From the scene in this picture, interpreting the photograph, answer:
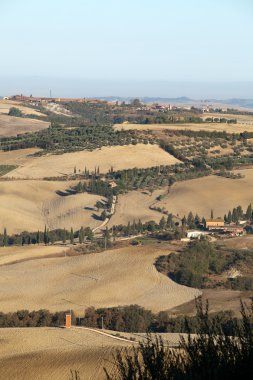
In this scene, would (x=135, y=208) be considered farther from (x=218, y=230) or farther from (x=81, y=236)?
(x=81, y=236)

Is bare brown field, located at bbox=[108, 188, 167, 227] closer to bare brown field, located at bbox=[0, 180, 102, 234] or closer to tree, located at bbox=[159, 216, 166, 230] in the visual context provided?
bare brown field, located at bbox=[0, 180, 102, 234]

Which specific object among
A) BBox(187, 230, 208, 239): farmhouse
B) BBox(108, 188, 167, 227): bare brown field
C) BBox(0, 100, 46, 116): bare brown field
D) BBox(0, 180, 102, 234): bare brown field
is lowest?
BBox(0, 100, 46, 116): bare brown field

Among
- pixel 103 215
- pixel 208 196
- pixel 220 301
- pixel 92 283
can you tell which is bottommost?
pixel 103 215

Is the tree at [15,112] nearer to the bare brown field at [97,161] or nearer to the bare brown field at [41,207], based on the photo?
the bare brown field at [97,161]

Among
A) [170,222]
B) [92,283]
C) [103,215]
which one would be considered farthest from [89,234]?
[92,283]

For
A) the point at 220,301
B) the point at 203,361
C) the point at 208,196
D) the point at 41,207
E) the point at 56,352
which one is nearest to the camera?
the point at 203,361

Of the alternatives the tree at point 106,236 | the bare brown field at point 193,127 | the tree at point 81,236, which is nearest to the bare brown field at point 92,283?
the tree at point 106,236

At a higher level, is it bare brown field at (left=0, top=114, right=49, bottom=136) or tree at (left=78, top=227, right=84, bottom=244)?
tree at (left=78, top=227, right=84, bottom=244)

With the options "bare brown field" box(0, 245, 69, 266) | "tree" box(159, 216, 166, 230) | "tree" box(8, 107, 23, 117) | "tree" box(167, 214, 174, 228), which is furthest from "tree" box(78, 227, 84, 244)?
"tree" box(8, 107, 23, 117)
